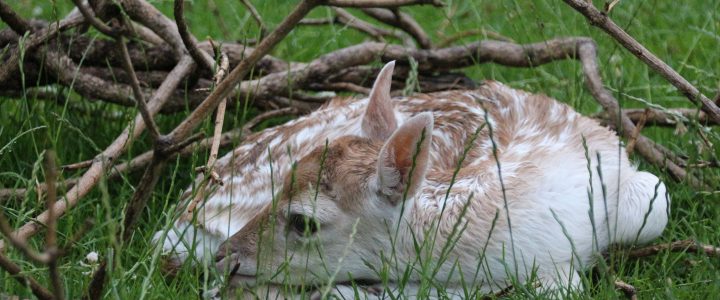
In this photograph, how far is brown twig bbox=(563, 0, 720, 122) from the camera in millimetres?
3967

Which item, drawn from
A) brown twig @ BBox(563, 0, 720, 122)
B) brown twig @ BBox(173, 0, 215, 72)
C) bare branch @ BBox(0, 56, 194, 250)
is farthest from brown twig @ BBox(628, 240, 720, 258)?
bare branch @ BBox(0, 56, 194, 250)

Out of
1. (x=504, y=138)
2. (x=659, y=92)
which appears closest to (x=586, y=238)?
(x=504, y=138)

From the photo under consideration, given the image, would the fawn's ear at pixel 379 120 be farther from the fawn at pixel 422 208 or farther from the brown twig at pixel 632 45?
the brown twig at pixel 632 45

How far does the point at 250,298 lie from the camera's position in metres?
4.10

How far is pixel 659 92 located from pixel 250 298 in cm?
326

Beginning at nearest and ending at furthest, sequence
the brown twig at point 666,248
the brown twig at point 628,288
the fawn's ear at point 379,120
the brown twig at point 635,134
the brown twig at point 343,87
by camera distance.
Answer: the brown twig at point 628,288 < the brown twig at point 666,248 < the fawn's ear at point 379,120 < the brown twig at point 635,134 < the brown twig at point 343,87

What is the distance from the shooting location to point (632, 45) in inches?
163

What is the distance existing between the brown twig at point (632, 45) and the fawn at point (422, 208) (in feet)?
1.24

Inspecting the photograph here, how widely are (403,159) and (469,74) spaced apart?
10.7 feet

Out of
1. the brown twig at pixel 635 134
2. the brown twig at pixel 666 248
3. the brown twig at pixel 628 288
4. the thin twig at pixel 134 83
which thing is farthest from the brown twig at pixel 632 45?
the thin twig at pixel 134 83

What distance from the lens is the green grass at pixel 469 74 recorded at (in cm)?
385

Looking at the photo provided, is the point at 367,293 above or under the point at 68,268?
under

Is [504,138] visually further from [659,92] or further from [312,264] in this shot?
[659,92]

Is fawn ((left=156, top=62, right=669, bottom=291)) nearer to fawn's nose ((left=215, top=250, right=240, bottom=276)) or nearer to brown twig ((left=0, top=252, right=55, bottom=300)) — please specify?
fawn's nose ((left=215, top=250, right=240, bottom=276))
